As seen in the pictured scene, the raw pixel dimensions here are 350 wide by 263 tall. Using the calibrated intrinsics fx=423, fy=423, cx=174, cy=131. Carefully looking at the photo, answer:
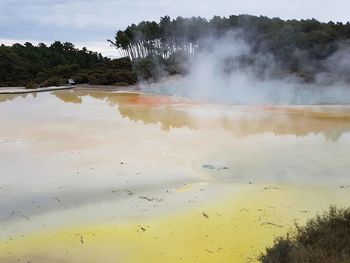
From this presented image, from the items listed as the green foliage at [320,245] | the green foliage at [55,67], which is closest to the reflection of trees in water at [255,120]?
the green foliage at [320,245]

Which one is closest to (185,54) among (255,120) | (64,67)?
(64,67)

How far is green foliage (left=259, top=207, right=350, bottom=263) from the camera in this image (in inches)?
128

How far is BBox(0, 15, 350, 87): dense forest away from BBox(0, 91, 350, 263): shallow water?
15.1 metres

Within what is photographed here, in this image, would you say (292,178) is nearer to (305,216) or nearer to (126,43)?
(305,216)

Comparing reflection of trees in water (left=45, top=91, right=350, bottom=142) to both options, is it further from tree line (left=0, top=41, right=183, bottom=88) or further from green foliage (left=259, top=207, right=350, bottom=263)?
tree line (left=0, top=41, right=183, bottom=88)

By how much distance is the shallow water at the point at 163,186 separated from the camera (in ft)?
15.3

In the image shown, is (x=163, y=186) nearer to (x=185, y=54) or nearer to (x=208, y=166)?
(x=208, y=166)

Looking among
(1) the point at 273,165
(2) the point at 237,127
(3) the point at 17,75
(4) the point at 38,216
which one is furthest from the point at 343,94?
(3) the point at 17,75

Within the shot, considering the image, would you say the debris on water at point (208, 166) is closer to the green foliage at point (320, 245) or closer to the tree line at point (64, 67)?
the green foliage at point (320, 245)

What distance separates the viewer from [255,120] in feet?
41.2

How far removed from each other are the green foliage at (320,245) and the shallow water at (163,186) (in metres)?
0.60

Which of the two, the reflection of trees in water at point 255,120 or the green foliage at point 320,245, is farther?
the reflection of trees in water at point 255,120

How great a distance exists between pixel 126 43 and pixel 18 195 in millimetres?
35466

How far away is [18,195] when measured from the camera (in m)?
6.28
